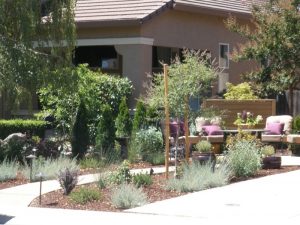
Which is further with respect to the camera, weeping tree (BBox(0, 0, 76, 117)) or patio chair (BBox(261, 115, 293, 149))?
patio chair (BBox(261, 115, 293, 149))

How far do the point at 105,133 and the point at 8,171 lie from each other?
14.2ft

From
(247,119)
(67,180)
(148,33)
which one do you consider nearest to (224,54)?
(148,33)

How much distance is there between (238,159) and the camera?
15.8m

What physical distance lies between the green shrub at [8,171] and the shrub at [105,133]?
339 cm

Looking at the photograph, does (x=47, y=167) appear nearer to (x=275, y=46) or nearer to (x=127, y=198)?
(x=127, y=198)

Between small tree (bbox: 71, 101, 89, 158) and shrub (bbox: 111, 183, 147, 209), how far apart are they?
21.9ft

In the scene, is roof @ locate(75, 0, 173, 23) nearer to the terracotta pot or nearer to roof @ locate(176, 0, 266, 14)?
roof @ locate(176, 0, 266, 14)

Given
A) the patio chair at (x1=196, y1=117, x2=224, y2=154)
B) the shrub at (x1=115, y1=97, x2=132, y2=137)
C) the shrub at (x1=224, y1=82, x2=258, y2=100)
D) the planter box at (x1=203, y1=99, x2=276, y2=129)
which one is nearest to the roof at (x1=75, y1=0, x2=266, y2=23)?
the shrub at (x1=224, y1=82, x2=258, y2=100)

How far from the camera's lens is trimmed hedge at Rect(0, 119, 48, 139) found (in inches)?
899

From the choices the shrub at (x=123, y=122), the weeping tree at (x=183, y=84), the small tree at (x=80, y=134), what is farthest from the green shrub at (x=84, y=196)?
the shrub at (x=123, y=122)

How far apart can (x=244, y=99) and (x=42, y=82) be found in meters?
8.69

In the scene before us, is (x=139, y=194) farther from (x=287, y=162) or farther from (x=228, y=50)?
(x=228, y=50)

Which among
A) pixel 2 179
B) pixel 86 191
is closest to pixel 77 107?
pixel 2 179

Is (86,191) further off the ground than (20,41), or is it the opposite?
(20,41)
